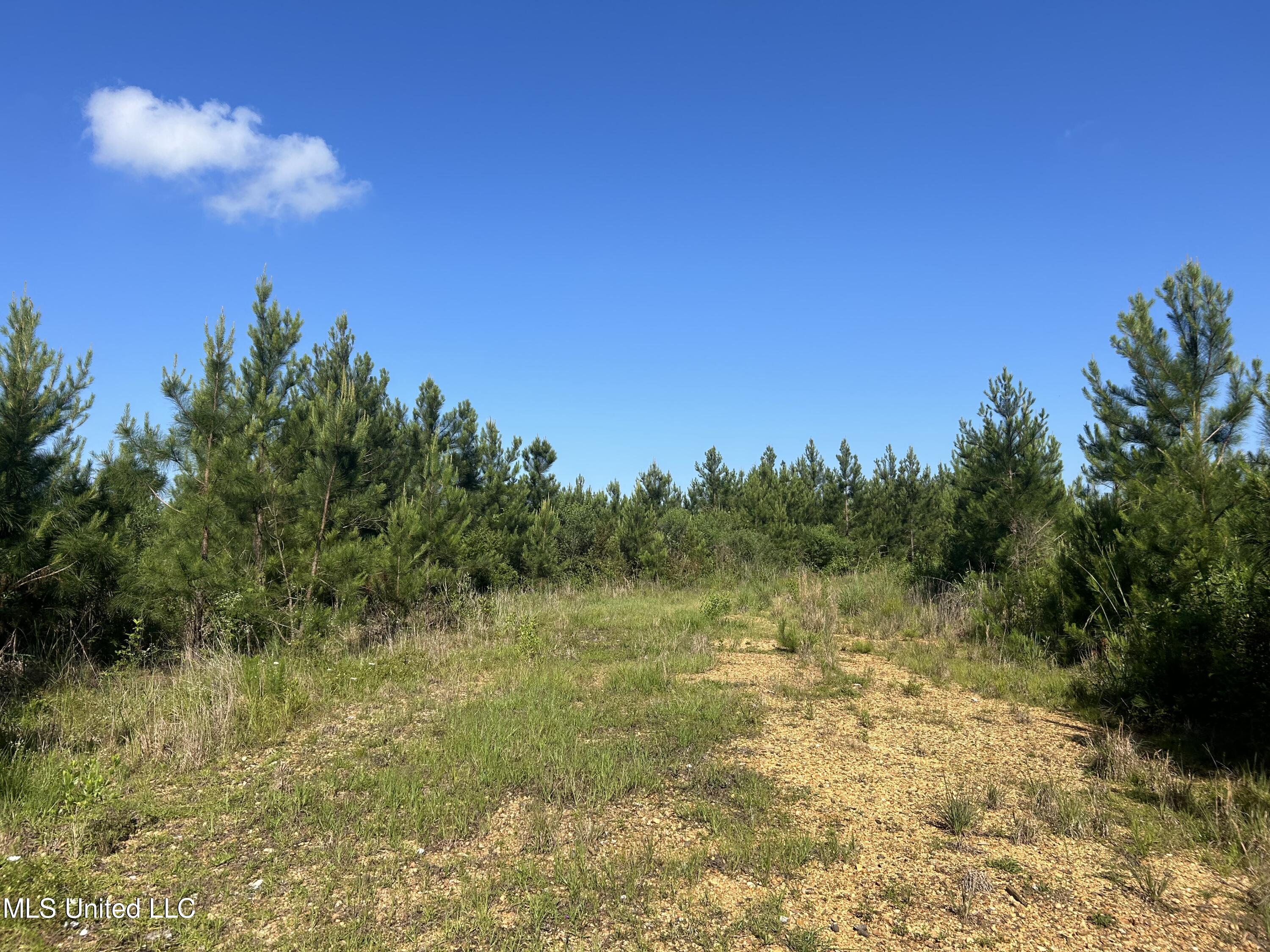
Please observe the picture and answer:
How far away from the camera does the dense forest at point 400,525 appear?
614 cm

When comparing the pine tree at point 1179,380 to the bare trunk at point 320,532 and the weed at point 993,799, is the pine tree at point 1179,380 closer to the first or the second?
the weed at point 993,799

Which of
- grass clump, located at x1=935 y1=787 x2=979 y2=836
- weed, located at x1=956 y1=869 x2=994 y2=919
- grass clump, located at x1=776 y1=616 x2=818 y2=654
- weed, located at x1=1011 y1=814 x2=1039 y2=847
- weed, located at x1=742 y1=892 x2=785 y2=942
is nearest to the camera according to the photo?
weed, located at x1=742 y1=892 x2=785 y2=942

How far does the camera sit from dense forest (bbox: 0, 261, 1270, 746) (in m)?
6.14

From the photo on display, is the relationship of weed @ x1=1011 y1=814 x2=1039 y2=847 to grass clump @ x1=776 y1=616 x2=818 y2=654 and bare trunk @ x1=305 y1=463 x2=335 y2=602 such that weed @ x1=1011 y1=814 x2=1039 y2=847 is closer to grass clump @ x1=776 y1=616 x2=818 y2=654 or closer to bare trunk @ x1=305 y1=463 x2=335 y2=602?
grass clump @ x1=776 y1=616 x2=818 y2=654

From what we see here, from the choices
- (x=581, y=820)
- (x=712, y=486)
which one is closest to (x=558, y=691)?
(x=581, y=820)

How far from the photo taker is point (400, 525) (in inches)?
415

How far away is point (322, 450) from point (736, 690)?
6406 mm

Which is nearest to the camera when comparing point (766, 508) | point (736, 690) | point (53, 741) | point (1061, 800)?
point (1061, 800)

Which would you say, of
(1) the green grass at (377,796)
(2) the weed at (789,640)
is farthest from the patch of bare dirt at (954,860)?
(2) the weed at (789,640)

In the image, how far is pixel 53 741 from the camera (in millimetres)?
5352

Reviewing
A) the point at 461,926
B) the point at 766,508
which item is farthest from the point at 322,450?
the point at 766,508

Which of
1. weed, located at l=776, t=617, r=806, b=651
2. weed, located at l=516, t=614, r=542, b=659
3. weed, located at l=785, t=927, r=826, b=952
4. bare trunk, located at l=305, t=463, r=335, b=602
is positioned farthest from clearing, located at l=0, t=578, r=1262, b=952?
weed, located at l=776, t=617, r=806, b=651

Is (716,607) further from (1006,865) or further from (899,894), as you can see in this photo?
(899,894)

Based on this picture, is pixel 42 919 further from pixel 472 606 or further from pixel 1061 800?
pixel 472 606
